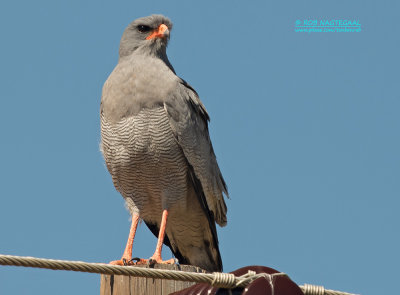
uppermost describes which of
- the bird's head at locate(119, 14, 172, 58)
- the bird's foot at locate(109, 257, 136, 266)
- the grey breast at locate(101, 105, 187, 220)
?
the bird's head at locate(119, 14, 172, 58)

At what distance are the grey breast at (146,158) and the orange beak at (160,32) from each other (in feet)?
3.10

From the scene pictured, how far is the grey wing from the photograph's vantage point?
306 inches

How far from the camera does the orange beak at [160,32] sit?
828cm

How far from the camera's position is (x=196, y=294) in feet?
14.5

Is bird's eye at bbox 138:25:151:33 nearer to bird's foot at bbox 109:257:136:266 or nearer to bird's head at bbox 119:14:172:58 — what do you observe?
bird's head at bbox 119:14:172:58

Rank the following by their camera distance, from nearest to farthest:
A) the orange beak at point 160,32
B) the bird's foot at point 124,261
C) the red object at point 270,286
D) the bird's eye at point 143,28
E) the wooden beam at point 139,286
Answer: the red object at point 270,286, the wooden beam at point 139,286, the bird's foot at point 124,261, the orange beak at point 160,32, the bird's eye at point 143,28

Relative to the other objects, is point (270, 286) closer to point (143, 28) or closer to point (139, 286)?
point (139, 286)

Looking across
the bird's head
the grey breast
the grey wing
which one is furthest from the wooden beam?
the bird's head

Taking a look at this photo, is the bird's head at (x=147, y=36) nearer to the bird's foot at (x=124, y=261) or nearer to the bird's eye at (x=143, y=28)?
the bird's eye at (x=143, y=28)

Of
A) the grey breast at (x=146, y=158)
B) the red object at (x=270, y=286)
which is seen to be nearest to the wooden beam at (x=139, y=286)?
the red object at (x=270, y=286)

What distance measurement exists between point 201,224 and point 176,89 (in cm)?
141

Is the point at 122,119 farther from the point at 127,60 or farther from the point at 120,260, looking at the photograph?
the point at 120,260

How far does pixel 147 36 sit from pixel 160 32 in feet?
0.53

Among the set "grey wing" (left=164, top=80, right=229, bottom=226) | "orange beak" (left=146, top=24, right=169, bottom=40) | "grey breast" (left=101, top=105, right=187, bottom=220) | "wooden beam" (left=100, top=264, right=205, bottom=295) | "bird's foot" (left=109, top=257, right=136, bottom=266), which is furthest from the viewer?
"orange beak" (left=146, top=24, right=169, bottom=40)
